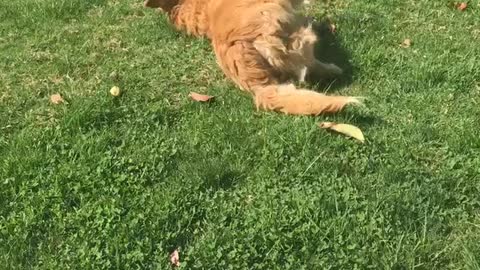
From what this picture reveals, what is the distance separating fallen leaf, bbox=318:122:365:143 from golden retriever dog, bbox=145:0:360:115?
0.11 m

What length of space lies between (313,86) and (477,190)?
1600mm

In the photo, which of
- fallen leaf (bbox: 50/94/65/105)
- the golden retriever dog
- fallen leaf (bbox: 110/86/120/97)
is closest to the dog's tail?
the golden retriever dog

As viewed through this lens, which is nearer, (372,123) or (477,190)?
(477,190)

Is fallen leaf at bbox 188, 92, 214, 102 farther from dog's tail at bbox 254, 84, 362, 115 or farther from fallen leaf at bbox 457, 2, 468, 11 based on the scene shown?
fallen leaf at bbox 457, 2, 468, 11

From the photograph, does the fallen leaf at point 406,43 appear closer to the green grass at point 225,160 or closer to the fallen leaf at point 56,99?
the green grass at point 225,160

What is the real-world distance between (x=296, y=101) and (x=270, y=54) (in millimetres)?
497

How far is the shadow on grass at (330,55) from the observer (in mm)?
4840

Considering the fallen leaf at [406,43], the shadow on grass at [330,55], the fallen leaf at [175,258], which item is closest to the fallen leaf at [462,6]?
the fallen leaf at [406,43]

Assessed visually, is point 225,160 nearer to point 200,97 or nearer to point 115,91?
point 200,97

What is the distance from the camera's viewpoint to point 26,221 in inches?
137

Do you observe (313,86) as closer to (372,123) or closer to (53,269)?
(372,123)

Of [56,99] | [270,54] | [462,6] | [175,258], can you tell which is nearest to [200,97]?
[270,54]

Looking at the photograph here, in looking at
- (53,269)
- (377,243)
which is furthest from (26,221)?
(377,243)

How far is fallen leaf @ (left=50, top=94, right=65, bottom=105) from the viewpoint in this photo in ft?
15.1
